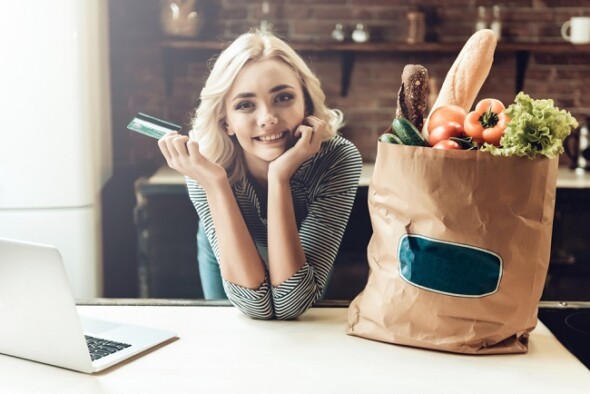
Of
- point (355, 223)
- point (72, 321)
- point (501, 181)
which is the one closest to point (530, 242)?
point (501, 181)

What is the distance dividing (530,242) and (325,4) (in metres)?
2.23

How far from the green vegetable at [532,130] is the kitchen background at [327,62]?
2.10 metres

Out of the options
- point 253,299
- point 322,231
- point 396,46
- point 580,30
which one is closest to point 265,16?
point 396,46

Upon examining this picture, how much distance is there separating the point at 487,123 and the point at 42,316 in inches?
27.3

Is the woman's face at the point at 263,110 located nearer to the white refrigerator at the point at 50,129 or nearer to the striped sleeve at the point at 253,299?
the striped sleeve at the point at 253,299

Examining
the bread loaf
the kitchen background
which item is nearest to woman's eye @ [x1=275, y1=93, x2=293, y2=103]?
the bread loaf

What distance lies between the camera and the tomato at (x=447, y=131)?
1082 millimetres

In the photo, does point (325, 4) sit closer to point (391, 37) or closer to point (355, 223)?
point (391, 37)

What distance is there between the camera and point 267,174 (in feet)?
4.51

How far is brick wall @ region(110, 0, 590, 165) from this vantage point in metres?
3.10

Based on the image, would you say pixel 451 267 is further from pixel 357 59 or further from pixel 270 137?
pixel 357 59

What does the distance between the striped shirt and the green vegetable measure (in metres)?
0.42

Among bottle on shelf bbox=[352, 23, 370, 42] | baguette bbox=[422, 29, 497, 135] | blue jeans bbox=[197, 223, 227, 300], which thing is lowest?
blue jeans bbox=[197, 223, 227, 300]

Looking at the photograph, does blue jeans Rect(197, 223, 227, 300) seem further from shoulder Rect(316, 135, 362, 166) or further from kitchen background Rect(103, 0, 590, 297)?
kitchen background Rect(103, 0, 590, 297)
